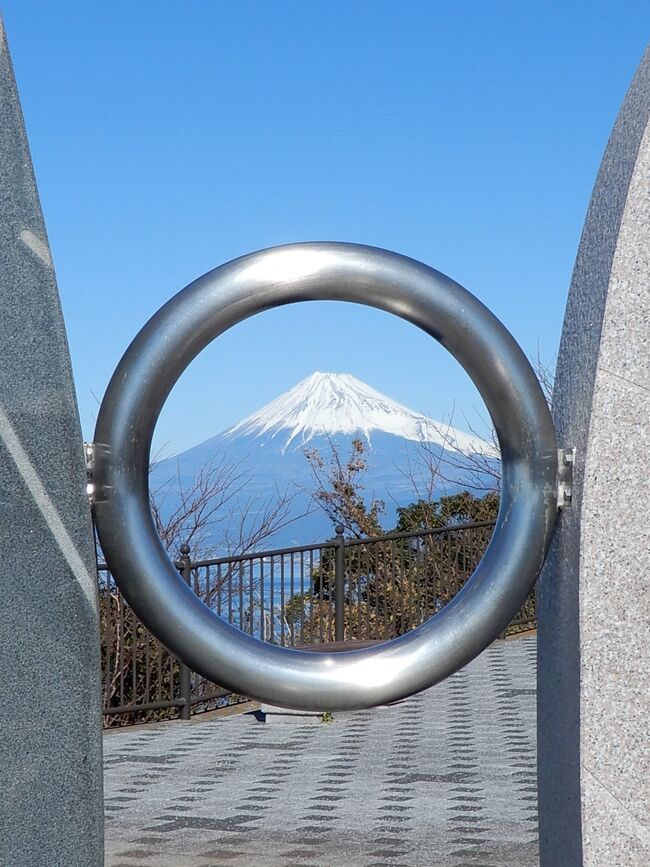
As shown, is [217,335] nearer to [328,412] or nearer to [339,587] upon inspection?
[339,587]

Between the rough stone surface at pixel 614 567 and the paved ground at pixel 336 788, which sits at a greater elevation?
the rough stone surface at pixel 614 567

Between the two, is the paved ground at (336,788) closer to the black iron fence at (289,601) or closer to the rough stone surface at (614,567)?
the black iron fence at (289,601)

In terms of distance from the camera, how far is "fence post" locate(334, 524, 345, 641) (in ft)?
34.3

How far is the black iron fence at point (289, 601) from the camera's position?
9242 millimetres

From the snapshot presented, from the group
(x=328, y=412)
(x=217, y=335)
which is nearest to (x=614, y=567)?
(x=217, y=335)

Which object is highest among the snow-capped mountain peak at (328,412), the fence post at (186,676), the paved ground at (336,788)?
the snow-capped mountain peak at (328,412)

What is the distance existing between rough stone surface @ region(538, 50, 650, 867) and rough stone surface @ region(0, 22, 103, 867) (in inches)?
39.6

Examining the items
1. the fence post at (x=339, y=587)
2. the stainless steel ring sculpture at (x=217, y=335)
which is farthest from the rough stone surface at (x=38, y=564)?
the fence post at (x=339, y=587)

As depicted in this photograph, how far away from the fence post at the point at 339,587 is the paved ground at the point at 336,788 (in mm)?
1022

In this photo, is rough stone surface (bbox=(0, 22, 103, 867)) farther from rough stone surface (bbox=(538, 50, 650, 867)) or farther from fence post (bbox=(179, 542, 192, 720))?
fence post (bbox=(179, 542, 192, 720))

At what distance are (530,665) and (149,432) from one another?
9.42 meters

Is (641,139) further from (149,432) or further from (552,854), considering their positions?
(552,854)

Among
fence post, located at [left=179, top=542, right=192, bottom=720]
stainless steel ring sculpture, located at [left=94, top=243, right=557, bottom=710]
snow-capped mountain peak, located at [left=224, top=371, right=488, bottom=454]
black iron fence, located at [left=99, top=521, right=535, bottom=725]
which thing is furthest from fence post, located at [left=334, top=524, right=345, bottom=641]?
snow-capped mountain peak, located at [left=224, top=371, right=488, bottom=454]

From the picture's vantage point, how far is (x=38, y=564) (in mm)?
2295
